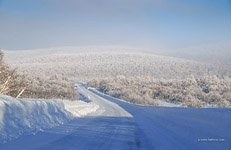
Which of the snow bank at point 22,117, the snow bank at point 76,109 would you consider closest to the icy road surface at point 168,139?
the snow bank at point 22,117

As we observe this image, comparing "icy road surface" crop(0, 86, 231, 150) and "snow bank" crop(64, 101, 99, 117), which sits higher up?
"icy road surface" crop(0, 86, 231, 150)

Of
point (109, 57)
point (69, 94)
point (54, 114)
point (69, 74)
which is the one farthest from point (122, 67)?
point (54, 114)

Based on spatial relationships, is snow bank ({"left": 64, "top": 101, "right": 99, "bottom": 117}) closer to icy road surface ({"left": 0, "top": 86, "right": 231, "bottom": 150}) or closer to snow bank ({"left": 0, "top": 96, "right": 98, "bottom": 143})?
snow bank ({"left": 0, "top": 96, "right": 98, "bottom": 143})

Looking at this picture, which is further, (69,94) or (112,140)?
(69,94)

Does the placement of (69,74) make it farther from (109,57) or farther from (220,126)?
(220,126)

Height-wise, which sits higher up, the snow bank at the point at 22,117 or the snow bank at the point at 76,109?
the snow bank at the point at 22,117

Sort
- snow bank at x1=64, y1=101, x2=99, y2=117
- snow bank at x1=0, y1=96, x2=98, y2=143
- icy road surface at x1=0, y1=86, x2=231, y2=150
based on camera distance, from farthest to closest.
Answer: snow bank at x1=64, y1=101, x2=99, y2=117, snow bank at x1=0, y1=96, x2=98, y2=143, icy road surface at x1=0, y1=86, x2=231, y2=150

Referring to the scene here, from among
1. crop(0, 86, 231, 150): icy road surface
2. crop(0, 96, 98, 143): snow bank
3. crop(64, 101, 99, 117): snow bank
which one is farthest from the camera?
crop(64, 101, 99, 117): snow bank

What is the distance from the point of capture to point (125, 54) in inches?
7726

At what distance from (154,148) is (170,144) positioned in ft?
3.55

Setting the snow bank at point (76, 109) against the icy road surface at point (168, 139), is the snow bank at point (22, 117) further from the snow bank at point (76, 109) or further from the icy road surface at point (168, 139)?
the snow bank at point (76, 109)

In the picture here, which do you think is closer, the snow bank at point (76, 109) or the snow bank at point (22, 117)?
the snow bank at point (22, 117)

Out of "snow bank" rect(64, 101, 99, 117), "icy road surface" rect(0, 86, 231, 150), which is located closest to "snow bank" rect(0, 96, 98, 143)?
"icy road surface" rect(0, 86, 231, 150)

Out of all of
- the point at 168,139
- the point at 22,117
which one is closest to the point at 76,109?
the point at 22,117
